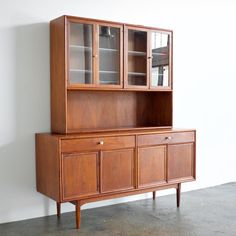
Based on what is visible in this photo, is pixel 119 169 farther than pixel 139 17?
No

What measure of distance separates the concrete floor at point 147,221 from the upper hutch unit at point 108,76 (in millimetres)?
883

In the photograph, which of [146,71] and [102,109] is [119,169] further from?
[146,71]

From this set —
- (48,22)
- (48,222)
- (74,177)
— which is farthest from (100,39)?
(48,222)

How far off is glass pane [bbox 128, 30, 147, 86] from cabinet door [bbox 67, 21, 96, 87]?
476 millimetres

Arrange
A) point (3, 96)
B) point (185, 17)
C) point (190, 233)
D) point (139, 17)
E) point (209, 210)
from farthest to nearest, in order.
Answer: point (185, 17)
point (139, 17)
point (209, 210)
point (3, 96)
point (190, 233)

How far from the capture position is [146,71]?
3.83 meters

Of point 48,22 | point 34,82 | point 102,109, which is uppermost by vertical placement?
point 48,22

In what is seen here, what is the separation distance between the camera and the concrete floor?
3.18 m

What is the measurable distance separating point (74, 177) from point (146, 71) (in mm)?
1400

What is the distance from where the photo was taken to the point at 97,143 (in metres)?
3.30

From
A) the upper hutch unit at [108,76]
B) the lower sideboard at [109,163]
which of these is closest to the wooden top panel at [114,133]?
the lower sideboard at [109,163]

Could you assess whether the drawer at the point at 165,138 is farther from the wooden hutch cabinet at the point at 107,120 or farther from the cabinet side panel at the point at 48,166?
the cabinet side panel at the point at 48,166

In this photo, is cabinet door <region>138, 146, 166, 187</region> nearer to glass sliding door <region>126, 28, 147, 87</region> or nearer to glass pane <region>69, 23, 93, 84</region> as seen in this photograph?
glass sliding door <region>126, 28, 147, 87</region>

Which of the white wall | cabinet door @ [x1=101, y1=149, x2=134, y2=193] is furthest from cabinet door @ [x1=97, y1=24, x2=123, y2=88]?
cabinet door @ [x1=101, y1=149, x2=134, y2=193]
